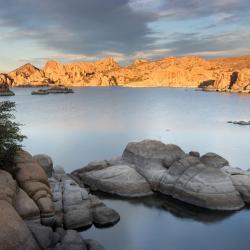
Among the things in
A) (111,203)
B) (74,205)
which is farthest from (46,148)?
(74,205)

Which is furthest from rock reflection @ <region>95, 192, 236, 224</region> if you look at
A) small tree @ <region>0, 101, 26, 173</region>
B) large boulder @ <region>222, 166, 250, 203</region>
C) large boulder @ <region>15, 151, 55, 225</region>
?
small tree @ <region>0, 101, 26, 173</region>

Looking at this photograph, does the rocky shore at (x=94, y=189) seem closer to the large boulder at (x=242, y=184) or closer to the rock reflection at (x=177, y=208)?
the large boulder at (x=242, y=184)

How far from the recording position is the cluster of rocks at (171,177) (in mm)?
35719

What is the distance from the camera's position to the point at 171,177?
38875 millimetres

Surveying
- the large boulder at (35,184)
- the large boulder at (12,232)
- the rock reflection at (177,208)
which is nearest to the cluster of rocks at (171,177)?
the rock reflection at (177,208)

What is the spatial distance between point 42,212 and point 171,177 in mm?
14346

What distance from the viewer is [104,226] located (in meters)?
31.6

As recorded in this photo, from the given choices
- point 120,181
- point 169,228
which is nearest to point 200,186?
point 169,228

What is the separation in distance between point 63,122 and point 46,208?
251 feet

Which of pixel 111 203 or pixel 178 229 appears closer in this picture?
pixel 178 229

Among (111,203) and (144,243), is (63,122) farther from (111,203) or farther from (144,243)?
(144,243)

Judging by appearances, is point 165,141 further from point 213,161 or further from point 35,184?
point 35,184

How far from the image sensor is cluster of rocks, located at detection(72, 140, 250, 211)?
35.7m

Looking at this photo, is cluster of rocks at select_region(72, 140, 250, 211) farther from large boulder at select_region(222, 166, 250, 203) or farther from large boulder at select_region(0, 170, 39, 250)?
large boulder at select_region(0, 170, 39, 250)
